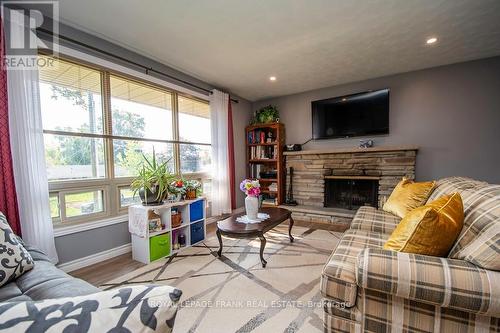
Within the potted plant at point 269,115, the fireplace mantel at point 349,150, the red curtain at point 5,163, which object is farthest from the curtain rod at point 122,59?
the fireplace mantel at point 349,150

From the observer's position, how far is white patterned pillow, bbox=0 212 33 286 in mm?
1087

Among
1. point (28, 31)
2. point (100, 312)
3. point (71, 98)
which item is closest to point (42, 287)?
point (100, 312)

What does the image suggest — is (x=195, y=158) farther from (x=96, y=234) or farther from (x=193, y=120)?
(x=96, y=234)

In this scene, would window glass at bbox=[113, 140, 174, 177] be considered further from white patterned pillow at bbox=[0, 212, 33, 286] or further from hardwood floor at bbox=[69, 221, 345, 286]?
white patterned pillow at bbox=[0, 212, 33, 286]

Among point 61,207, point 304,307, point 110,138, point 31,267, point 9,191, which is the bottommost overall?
point 304,307

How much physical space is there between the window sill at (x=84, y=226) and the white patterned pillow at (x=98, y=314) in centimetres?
217

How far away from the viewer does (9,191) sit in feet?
5.79

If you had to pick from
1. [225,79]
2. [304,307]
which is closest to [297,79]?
[225,79]

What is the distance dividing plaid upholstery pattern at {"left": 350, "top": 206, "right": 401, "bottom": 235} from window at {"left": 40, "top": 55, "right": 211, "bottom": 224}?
2.57m

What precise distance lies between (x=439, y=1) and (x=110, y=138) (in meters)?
3.52

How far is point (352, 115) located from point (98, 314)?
13.6ft

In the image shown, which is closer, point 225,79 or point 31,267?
point 31,267

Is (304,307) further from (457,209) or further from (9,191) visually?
(9,191)

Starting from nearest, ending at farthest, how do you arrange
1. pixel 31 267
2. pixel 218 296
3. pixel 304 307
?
pixel 31 267 < pixel 304 307 < pixel 218 296
